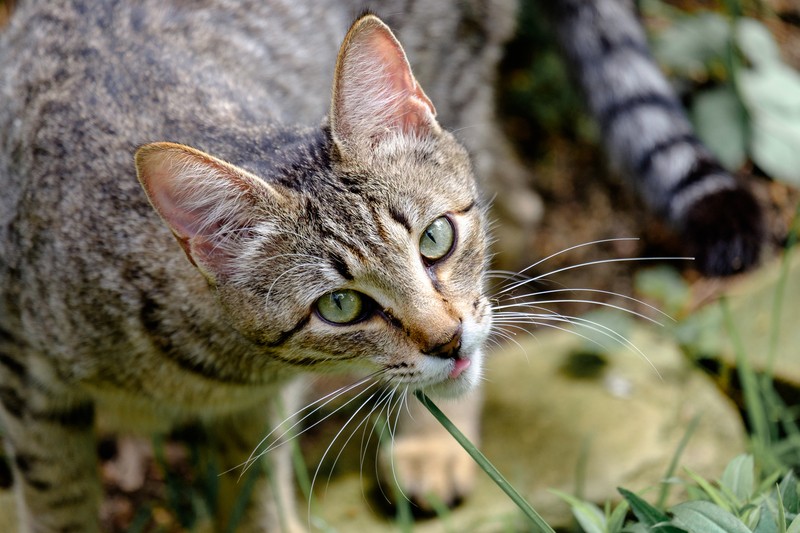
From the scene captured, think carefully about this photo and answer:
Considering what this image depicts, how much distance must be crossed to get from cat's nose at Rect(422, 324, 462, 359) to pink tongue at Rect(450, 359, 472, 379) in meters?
0.03

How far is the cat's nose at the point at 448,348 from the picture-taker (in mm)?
1859

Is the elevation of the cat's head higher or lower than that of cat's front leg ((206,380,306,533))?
higher

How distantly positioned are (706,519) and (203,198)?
1155mm

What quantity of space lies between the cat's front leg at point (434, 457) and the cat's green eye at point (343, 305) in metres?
1.04

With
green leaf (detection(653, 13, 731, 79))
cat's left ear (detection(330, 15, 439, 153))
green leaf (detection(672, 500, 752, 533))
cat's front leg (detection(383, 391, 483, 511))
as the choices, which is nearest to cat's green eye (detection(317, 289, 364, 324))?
cat's left ear (detection(330, 15, 439, 153))

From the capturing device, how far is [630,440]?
2.96 meters

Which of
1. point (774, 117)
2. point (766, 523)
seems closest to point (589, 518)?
point (766, 523)

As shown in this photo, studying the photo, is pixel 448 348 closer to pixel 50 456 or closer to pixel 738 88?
pixel 50 456

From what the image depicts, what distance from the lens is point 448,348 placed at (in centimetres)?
187

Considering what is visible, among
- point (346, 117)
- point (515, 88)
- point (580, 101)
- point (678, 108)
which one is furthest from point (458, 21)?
point (346, 117)

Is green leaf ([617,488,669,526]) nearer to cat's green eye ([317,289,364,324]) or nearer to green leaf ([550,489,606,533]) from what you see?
green leaf ([550,489,606,533])

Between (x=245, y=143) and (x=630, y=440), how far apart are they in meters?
1.63

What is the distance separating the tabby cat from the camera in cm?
191

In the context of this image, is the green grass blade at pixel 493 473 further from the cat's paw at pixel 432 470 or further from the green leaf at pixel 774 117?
the green leaf at pixel 774 117
